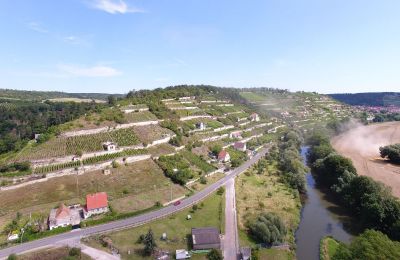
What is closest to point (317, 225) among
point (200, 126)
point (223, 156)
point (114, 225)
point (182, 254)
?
point (182, 254)

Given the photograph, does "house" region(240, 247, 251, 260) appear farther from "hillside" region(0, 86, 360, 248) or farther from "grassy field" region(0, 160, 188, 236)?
"grassy field" region(0, 160, 188, 236)

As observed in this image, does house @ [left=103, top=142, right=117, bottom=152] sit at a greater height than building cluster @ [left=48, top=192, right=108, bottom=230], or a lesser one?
greater

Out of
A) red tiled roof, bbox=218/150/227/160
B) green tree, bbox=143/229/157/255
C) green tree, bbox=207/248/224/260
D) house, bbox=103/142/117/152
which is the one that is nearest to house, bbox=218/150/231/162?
red tiled roof, bbox=218/150/227/160

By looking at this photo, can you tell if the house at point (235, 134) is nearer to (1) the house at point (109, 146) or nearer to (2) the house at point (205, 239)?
(1) the house at point (109, 146)

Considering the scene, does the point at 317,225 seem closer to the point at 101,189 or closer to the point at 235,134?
the point at 101,189

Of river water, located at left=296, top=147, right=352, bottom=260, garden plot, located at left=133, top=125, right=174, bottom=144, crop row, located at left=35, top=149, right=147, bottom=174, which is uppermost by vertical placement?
garden plot, located at left=133, top=125, right=174, bottom=144

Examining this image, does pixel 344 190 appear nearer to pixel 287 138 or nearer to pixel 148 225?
pixel 148 225

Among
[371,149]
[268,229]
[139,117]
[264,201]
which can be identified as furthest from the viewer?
[371,149]
